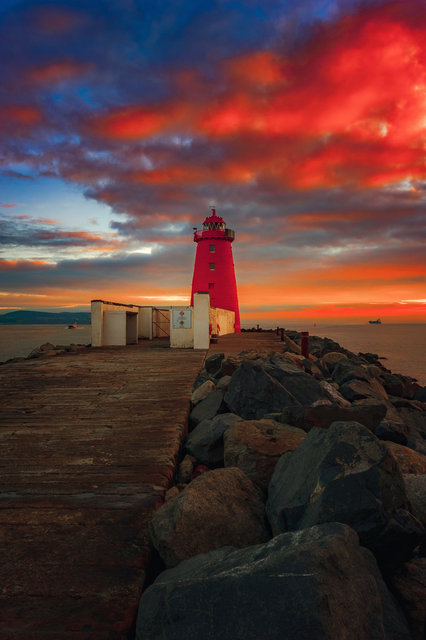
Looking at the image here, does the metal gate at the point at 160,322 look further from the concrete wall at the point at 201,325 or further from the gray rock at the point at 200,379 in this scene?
the gray rock at the point at 200,379

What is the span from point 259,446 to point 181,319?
1176cm

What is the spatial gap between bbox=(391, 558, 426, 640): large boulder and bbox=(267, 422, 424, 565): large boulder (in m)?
0.08

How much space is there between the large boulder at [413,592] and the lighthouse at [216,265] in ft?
82.3

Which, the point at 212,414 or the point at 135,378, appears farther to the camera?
the point at 135,378

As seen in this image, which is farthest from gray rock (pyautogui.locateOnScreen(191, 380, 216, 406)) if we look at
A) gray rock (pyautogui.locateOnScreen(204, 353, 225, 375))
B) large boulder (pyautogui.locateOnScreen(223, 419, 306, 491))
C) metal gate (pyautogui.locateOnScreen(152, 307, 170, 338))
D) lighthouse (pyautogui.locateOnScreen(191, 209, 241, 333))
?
lighthouse (pyautogui.locateOnScreen(191, 209, 241, 333))

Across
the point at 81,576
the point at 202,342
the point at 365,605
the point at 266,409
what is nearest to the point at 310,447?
the point at 365,605

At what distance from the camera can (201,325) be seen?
579 inches

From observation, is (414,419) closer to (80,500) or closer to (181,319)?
(80,500)

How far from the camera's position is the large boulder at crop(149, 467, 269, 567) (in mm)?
2365

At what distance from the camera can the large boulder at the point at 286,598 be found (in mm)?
1465

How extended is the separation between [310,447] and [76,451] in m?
2.64

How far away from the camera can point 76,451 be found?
4.18 metres

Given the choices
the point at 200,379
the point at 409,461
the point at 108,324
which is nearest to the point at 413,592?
the point at 409,461

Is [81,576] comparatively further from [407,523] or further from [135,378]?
[135,378]
